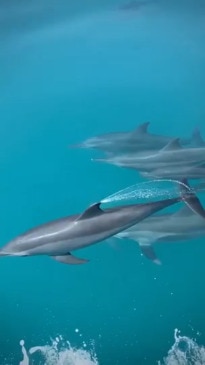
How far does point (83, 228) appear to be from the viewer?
3.10m

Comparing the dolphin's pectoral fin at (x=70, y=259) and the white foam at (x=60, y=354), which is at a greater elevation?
the dolphin's pectoral fin at (x=70, y=259)

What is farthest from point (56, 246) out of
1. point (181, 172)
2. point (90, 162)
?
point (181, 172)

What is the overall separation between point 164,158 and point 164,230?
22.1 inches

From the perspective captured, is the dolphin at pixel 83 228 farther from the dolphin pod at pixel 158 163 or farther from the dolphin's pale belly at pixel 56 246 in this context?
the dolphin pod at pixel 158 163

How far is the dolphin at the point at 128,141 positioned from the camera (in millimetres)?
3496

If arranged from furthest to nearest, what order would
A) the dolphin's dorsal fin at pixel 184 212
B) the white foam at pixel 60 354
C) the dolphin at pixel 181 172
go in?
the white foam at pixel 60 354, the dolphin's dorsal fin at pixel 184 212, the dolphin at pixel 181 172

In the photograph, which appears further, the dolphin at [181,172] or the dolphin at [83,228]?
the dolphin at [181,172]

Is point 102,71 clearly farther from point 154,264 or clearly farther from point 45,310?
point 45,310

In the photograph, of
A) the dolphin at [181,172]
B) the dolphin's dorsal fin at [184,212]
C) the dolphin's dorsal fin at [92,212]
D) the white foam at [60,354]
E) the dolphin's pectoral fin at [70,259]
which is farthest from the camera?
the white foam at [60,354]

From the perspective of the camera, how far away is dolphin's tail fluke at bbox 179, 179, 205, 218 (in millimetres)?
3115

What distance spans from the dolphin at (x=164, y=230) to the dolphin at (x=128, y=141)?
0.52m

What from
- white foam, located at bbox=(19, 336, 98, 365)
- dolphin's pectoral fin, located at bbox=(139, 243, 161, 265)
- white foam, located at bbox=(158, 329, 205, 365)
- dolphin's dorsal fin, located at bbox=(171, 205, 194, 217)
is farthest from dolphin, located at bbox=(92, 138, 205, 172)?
white foam, located at bbox=(19, 336, 98, 365)

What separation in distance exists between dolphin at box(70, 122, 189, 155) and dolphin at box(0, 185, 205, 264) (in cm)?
45

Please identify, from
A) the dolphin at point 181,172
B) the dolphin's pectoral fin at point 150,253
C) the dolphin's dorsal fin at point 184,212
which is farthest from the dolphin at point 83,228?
the dolphin's pectoral fin at point 150,253
